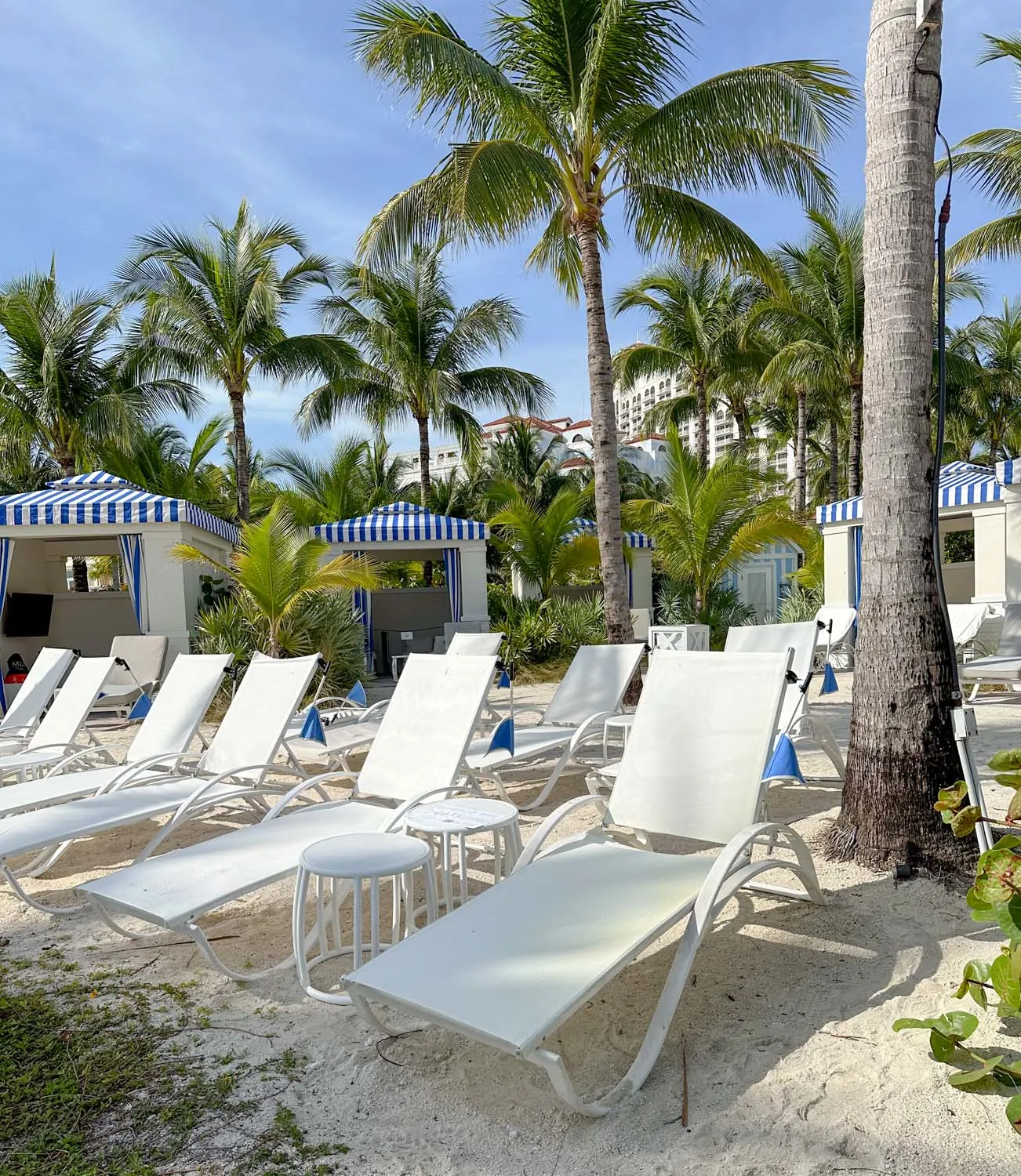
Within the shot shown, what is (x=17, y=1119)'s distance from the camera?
2.29m

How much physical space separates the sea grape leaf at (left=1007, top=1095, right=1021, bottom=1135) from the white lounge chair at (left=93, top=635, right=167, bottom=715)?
9.32 meters

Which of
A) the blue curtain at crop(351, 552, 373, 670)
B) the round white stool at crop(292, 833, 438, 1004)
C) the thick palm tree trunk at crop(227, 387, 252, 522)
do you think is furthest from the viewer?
the thick palm tree trunk at crop(227, 387, 252, 522)

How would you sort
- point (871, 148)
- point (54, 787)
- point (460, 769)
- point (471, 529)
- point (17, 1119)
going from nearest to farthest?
1. point (17, 1119)
2. point (871, 148)
3. point (460, 769)
4. point (54, 787)
5. point (471, 529)

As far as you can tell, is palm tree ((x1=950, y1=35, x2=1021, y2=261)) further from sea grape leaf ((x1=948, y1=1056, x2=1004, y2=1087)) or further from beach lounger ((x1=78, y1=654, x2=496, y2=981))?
sea grape leaf ((x1=948, y1=1056, x2=1004, y2=1087))

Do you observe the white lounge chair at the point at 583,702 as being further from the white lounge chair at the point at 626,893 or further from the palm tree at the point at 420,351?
the palm tree at the point at 420,351

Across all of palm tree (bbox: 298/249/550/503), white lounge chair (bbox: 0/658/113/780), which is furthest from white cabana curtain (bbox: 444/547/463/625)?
white lounge chair (bbox: 0/658/113/780)

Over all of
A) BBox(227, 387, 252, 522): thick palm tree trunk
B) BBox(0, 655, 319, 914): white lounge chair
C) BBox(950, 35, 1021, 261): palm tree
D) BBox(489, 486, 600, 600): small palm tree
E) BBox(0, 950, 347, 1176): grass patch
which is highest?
BBox(950, 35, 1021, 261): palm tree

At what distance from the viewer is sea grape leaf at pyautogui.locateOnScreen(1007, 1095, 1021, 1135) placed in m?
1.89

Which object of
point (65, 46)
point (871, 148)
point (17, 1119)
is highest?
point (65, 46)

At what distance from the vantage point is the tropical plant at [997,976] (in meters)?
2.01

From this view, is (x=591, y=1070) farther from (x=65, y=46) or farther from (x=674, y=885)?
(x=65, y=46)

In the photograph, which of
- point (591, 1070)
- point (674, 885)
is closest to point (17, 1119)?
point (591, 1070)

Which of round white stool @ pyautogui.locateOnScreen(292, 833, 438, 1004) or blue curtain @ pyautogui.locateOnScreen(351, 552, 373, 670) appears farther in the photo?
blue curtain @ pyautogui.locateOnScreen(351, 552, 373, 670)

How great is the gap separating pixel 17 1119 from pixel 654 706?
8.42 ft
